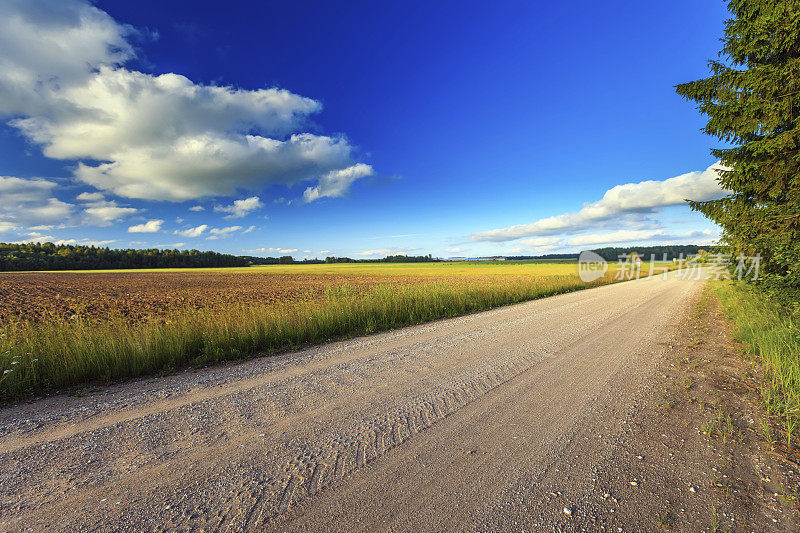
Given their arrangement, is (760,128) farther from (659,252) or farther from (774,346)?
(659,252)

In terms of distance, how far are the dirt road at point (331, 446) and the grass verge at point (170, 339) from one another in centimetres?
69

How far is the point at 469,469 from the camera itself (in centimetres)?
292

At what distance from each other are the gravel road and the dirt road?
16mm

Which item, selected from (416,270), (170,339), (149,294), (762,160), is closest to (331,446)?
(170,339)

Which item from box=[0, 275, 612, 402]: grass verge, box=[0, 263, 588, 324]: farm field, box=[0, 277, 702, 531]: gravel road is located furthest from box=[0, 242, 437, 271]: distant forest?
box=[0, 277, 702, 531]: gravel road

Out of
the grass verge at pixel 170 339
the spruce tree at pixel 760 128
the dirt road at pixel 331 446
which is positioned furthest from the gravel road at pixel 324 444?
the spruce tree at pixel 760 128

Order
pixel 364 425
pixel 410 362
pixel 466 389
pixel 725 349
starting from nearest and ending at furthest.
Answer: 1. pixel 364 425
2. pixel 466 389
3. pixel 410 362
4. pixel 725 349

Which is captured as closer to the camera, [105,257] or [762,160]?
[762,160]

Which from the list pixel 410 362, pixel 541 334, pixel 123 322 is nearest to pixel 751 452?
pixel 410 362

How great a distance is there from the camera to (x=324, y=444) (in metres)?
3.30

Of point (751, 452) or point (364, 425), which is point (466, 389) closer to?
point (364, 425)

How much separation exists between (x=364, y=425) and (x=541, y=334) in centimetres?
606

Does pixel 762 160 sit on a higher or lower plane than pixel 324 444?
higher

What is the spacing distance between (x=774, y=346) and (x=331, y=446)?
25.2ft
